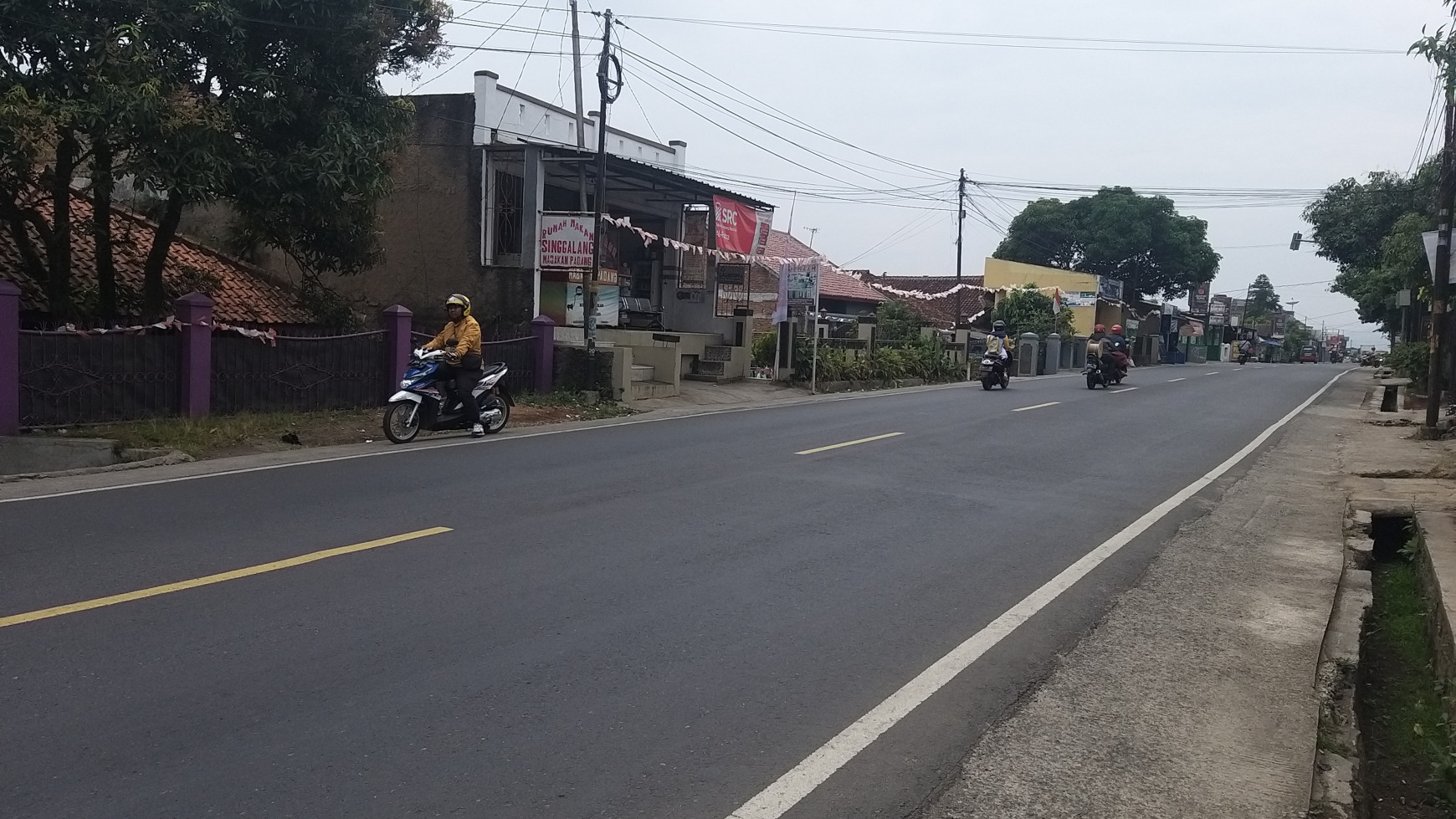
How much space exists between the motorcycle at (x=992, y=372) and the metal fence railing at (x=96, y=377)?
1841 cm

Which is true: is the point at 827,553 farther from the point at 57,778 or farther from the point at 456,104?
the point at 456,104

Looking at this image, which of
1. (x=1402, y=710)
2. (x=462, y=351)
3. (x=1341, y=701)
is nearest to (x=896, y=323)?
(x=462, y=351)

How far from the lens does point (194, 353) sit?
43.4ft

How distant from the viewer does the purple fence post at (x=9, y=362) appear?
11383mm

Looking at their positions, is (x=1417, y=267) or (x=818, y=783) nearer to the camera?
(x=818, y=783)

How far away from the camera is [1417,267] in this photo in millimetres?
27781

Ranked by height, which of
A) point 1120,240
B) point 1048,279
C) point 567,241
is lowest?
point 567,241

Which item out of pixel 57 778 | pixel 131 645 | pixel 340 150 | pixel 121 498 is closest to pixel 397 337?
pixel 340 150

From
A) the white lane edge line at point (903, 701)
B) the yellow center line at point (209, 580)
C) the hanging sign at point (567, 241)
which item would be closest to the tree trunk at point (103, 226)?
the hanging sign at point (567, 241)

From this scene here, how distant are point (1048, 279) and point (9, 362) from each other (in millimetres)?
50333

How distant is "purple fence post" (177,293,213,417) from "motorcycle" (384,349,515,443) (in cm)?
242

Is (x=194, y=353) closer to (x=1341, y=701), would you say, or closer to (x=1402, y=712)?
(x=1341, y=701)

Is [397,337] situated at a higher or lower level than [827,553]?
higher

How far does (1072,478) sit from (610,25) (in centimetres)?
1345
